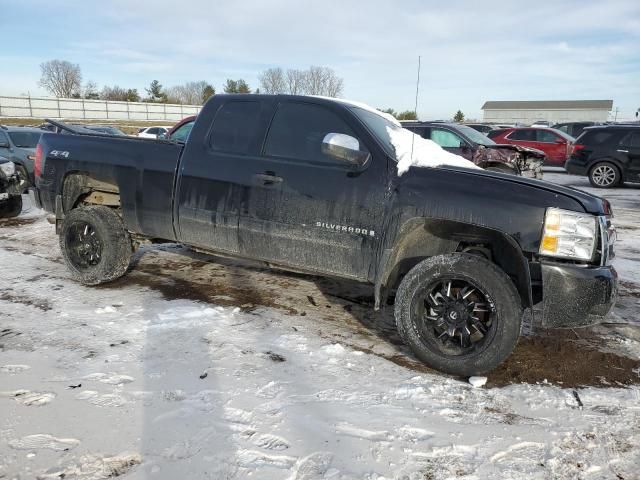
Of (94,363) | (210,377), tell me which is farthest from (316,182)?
(94,363)

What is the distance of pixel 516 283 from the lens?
3416mm

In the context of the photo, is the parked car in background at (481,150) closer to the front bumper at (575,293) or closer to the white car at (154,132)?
the white car at (154,132)

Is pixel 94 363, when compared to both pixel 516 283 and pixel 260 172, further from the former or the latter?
pixel 516 283

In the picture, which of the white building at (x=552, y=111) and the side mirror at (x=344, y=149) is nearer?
the side mirror at (x=344, y=149)

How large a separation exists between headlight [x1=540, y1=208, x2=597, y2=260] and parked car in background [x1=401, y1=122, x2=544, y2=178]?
7976 millimetres

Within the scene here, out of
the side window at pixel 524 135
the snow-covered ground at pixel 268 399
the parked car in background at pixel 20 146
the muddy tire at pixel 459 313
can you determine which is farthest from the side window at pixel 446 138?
the parked car in background at pixel 20 146

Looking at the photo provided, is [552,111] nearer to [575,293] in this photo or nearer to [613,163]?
[613,163]

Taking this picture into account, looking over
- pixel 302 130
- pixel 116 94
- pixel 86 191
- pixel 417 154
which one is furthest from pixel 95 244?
pixel 116 94

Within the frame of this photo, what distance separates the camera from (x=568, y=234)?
3033mm

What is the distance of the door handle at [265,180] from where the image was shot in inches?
152

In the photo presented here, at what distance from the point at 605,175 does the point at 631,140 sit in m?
1.06

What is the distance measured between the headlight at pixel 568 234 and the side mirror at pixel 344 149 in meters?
1.31

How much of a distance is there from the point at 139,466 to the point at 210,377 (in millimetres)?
869

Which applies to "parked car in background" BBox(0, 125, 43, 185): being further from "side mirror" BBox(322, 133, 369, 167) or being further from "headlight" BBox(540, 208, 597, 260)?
"headlight" BBox(540, 208, 597, 260)
